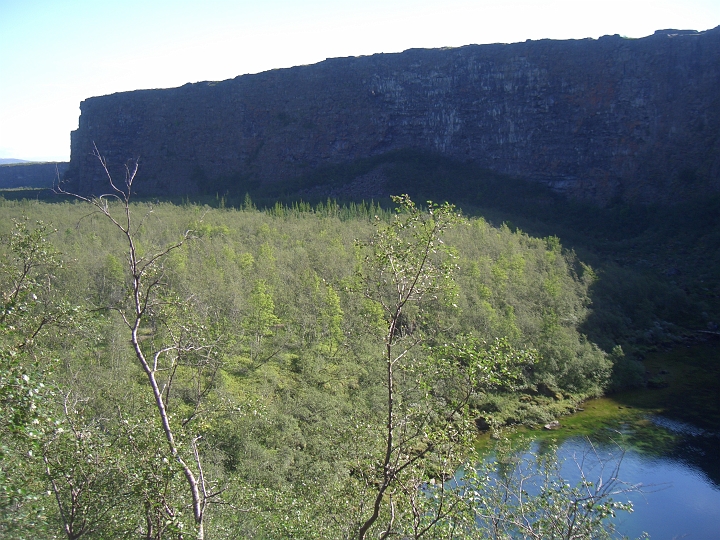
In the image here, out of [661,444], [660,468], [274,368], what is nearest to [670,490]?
[660,468]

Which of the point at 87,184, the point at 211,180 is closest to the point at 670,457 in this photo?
the point at 211,180

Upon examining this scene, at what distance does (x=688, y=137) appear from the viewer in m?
63.4

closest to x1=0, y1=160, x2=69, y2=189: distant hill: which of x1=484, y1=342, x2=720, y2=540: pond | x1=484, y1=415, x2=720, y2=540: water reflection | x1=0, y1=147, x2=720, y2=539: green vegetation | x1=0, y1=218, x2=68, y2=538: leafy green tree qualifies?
x1=0, y1=147, x2=720, y2=539: green vegetation

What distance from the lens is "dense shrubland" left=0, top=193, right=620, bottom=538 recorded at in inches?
271

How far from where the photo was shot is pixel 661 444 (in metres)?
23.3

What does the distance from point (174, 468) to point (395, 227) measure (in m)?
3.92

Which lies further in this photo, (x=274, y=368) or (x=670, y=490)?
(x=274, y=368)

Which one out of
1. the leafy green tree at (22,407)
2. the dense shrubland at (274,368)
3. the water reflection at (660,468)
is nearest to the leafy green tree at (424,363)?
the dense shrubland at (274,368)

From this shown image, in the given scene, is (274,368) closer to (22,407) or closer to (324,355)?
(324,355)

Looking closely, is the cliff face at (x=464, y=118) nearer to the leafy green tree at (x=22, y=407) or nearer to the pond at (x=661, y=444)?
the pond at (x=661, y=444)

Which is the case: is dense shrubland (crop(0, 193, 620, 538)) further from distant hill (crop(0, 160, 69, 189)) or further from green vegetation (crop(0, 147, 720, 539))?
distant hill (crop(0, 160, 69, 189))

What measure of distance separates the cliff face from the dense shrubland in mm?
28114

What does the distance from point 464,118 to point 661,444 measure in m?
60.0

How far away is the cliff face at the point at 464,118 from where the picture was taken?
212 ft
